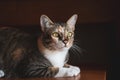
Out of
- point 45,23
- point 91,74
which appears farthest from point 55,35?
point 91,74

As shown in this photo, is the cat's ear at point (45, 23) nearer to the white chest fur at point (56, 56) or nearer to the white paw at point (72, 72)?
the white chest fur at point (56, 56)

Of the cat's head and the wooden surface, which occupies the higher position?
the cat's head

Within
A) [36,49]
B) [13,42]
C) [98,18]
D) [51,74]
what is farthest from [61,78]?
[98,18]

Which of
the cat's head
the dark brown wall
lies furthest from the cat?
the dark brown wall

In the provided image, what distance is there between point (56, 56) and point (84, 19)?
289 millimetres

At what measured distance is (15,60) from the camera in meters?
1.27

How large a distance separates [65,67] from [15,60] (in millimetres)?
223

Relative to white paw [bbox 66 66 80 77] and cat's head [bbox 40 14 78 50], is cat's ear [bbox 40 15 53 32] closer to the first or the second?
cat's head [bbox 40 14 78 50]

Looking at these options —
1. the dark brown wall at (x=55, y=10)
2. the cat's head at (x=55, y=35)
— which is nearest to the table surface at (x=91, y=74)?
the cat's head at (x=55, y=35)

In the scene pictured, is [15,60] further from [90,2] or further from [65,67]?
[90,2]

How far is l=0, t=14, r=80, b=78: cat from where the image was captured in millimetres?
1221

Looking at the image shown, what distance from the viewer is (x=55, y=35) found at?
1.22m

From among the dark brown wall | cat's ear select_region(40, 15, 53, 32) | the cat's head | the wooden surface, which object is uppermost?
the dark brown wall

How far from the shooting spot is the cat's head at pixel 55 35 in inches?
47.6
